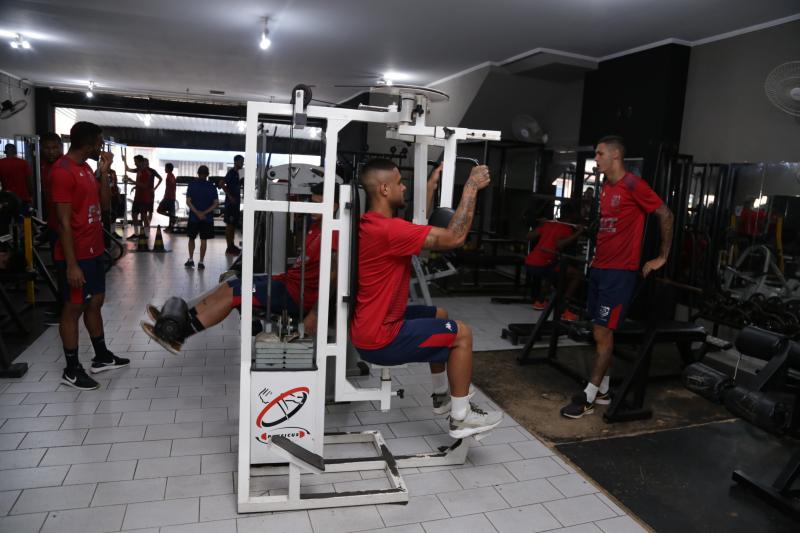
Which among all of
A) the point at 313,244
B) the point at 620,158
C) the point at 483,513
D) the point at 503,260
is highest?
the point at 620,158

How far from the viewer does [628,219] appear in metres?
3.57

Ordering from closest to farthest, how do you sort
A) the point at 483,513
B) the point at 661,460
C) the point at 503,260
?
the point at 483,513 → the point at 661,460 → the point at 503,260

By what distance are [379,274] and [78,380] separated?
2.20 m

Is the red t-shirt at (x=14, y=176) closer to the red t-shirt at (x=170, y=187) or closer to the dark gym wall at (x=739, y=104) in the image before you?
the red t-shirt at (x=170, y=187)

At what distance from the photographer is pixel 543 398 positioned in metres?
3.80

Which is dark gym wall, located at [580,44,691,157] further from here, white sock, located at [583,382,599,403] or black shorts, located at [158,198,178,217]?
black shorts, located at [158,198,178,217]

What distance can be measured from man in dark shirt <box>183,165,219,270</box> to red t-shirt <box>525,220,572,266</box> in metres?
4.45

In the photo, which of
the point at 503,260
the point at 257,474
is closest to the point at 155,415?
the point at 257,474

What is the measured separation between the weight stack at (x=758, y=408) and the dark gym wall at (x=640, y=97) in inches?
160

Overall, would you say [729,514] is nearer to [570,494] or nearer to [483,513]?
[570,494]

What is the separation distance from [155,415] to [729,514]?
114 inches

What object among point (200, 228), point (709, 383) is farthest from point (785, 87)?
point (200, 228)

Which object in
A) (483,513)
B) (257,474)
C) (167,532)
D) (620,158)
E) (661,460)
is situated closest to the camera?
(167,532)

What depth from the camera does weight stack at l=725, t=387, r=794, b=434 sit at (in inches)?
84.3
